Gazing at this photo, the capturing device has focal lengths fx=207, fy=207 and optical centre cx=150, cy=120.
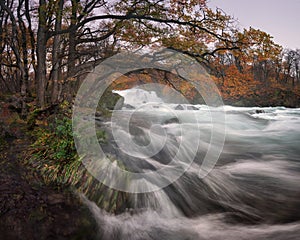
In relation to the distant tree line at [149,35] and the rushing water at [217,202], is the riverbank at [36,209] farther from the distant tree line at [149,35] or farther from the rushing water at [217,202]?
the distant tree line at [149,35]

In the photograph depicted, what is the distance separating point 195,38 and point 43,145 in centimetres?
577

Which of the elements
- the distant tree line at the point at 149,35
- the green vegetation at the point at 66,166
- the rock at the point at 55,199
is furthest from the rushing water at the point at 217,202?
the distant tree line at the point at 149,35

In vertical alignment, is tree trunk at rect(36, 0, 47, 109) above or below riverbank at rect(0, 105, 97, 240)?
above

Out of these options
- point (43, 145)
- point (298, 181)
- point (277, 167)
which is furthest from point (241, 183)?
point (43, 145)

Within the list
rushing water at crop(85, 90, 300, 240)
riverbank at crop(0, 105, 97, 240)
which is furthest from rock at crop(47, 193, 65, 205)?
rushing water at crop(85, 90, 300, 240)

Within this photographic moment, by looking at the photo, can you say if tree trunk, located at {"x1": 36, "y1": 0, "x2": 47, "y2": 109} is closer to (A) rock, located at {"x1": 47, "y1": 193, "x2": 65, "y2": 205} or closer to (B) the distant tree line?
(B) the distant tree line

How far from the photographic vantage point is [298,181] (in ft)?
14.7

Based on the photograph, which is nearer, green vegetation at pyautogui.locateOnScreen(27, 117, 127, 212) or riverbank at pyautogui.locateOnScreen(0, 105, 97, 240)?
riverbank at pyautogui.locateOnScreen(0, 105, 97, 240)

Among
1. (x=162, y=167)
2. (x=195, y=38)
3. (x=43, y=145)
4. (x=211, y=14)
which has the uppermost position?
(x=211, y=14)

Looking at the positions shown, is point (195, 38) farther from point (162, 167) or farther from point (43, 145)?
point (43, 145)

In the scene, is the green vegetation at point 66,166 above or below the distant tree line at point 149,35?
below

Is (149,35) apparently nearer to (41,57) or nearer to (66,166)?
(41,57)

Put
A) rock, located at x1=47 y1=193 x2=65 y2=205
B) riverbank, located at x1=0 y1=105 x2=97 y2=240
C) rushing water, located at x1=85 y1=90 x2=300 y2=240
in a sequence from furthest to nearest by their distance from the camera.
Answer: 1. rock, located at x1=47 y1=193 x2=65 y2=205
2. rushing water, located at x1=85 y1=90 x2=300 y2=240
3. riverbank, located at x1=0 y1=105 x2=97 y2=240

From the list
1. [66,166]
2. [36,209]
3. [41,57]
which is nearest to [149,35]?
[41,57]
